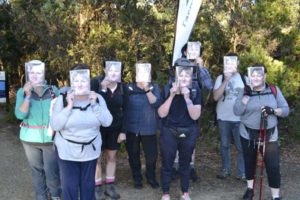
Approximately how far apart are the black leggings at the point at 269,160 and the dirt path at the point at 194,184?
551 millimetres

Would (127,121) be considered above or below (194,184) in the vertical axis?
above

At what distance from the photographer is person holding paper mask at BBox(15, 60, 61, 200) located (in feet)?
15.2

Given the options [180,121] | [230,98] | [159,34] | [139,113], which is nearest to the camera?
[180,121]

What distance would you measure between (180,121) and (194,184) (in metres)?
1.48

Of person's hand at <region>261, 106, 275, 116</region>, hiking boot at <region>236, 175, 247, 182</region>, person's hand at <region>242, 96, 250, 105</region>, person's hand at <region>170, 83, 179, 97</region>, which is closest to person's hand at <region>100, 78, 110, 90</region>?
person's hand at <region>170, 83, 179, 97</region>

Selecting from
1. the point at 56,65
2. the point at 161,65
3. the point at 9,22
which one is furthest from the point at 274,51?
the point at 9,22

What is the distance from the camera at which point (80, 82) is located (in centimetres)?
431

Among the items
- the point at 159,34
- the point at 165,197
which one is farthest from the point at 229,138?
the point at 159,34

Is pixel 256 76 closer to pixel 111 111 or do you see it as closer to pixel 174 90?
pixel 174 90

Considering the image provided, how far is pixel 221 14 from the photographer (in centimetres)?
895

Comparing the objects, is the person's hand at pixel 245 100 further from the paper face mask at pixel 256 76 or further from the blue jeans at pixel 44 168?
the blue jeans at pixel 44 168

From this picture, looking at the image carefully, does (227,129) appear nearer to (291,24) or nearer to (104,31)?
(104,31)

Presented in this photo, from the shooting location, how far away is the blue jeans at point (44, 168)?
4770mm

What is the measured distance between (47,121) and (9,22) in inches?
366
